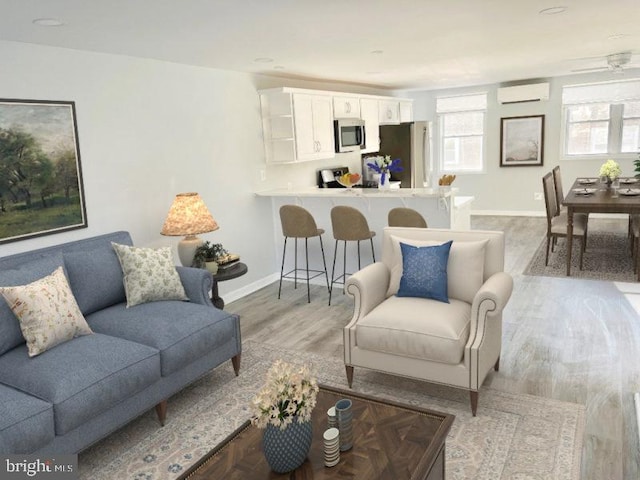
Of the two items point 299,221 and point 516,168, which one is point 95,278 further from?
point 516,168

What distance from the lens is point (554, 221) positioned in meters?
6.18

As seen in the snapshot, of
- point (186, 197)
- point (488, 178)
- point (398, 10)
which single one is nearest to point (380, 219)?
point (186, 197)

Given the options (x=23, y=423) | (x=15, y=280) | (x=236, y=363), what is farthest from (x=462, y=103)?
(x=23, y=423)

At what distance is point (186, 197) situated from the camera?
4117 mm

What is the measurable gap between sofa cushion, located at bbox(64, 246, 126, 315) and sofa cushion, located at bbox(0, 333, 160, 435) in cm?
46

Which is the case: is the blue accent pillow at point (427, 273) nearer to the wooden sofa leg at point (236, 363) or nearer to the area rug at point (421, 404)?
the area rug at point (421, 404)

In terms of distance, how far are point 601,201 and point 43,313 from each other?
5.29 meters

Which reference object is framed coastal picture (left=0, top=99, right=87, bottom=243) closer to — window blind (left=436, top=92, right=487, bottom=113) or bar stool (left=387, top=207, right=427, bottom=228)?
bar stool (left=387, top=207, right=427, bottom=228)

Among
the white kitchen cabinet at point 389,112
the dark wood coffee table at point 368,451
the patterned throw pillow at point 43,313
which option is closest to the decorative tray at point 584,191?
the white kitchen cabinet at point 389,112

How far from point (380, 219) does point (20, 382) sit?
139 inches

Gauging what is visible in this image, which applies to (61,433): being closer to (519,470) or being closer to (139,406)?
(139,406)

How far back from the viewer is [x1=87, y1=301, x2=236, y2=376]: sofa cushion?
2992 mm

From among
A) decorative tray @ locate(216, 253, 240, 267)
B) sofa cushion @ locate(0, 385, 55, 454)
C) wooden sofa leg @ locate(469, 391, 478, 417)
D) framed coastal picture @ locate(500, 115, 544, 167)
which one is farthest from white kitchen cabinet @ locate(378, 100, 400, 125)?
sofa cushion @ locate(0, 385, 55, 454)

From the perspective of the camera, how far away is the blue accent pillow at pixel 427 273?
3.23 m
